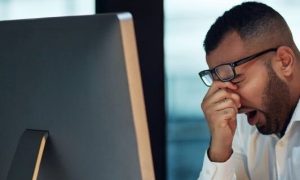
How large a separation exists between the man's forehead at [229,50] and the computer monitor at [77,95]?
714 millimetres

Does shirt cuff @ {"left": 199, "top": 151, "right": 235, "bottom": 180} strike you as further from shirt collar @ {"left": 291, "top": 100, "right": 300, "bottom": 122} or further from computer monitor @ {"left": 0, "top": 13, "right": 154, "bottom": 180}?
computer monitor @ {"left": 0, "top": 13, "right": 154, "bottom": 180}

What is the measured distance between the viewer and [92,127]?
0.81 metres

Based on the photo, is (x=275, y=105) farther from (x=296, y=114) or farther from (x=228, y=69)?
(x=228, y=69)

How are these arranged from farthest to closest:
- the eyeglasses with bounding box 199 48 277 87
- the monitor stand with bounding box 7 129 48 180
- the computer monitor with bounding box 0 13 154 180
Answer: the eyeglasses with bounding box 199 48 277 87, the monitor stand with bounding box 7 129 48 180, the computer monitor with bounding box 0 13 154 180

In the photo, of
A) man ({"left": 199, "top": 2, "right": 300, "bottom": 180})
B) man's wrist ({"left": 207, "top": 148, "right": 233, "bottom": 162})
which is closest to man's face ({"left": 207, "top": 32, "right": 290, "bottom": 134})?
man ({"left": 199, "top": 2, "right": 300, "bottom": 180})

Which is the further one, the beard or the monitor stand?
the beard

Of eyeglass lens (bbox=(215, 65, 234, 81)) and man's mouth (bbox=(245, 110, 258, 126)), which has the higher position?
eyeglass lens (bbox=(215, 65, 234, 81))

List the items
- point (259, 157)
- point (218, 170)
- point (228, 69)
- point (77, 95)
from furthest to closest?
point (259, 157) → point (218, 170) → point (228, 69) → point (77, 95)

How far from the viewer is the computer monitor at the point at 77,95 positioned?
75 cm

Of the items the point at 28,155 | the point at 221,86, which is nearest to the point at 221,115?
the point at 221,86

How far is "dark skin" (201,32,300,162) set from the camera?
1.47 meters

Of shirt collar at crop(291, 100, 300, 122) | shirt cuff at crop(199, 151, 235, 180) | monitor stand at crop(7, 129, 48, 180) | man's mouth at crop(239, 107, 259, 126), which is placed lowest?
monitor stand at crop(7, 129, 48, 180)

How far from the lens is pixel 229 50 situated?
146 cm

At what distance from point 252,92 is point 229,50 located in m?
0.14
